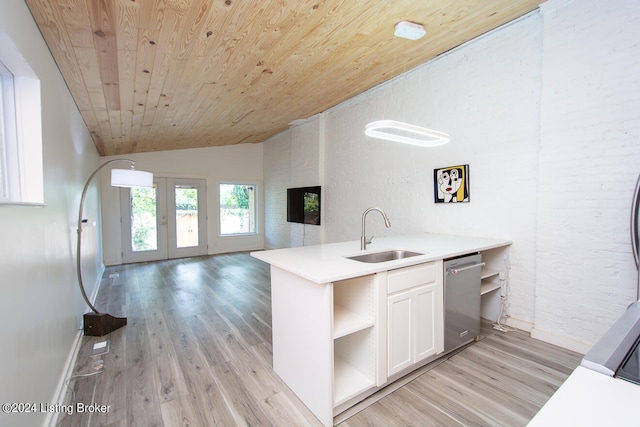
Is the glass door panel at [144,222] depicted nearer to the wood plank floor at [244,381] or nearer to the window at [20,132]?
the wood plank floor at [244,381]

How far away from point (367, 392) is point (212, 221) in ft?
21.1

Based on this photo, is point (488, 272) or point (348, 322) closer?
point (348, 322)

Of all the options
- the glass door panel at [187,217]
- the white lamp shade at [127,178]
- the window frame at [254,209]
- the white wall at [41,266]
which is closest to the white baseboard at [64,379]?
the white wall at [41,266]

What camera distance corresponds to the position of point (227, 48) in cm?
235

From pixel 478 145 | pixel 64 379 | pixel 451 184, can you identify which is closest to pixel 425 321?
pixel 451 184

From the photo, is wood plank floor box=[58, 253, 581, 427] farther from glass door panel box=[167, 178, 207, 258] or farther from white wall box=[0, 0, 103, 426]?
glass door panel box=[167, 178, 207, 258]

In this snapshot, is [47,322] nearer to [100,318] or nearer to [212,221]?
[100,318]

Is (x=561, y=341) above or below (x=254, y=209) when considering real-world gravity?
below

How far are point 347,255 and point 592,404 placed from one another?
1.65 m

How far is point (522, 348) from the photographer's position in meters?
2.51

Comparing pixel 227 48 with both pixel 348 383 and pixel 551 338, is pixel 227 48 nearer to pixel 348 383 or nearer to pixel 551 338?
pixel 348 383

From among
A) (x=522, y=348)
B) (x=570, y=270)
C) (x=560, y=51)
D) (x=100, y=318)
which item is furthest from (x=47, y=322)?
(x=560, y=51)

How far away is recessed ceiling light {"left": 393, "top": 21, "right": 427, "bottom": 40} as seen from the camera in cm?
254

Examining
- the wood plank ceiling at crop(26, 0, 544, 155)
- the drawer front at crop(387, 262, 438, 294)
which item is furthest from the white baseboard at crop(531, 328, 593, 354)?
the wood plank ceiling at crop(26, 0, 544, 155)
